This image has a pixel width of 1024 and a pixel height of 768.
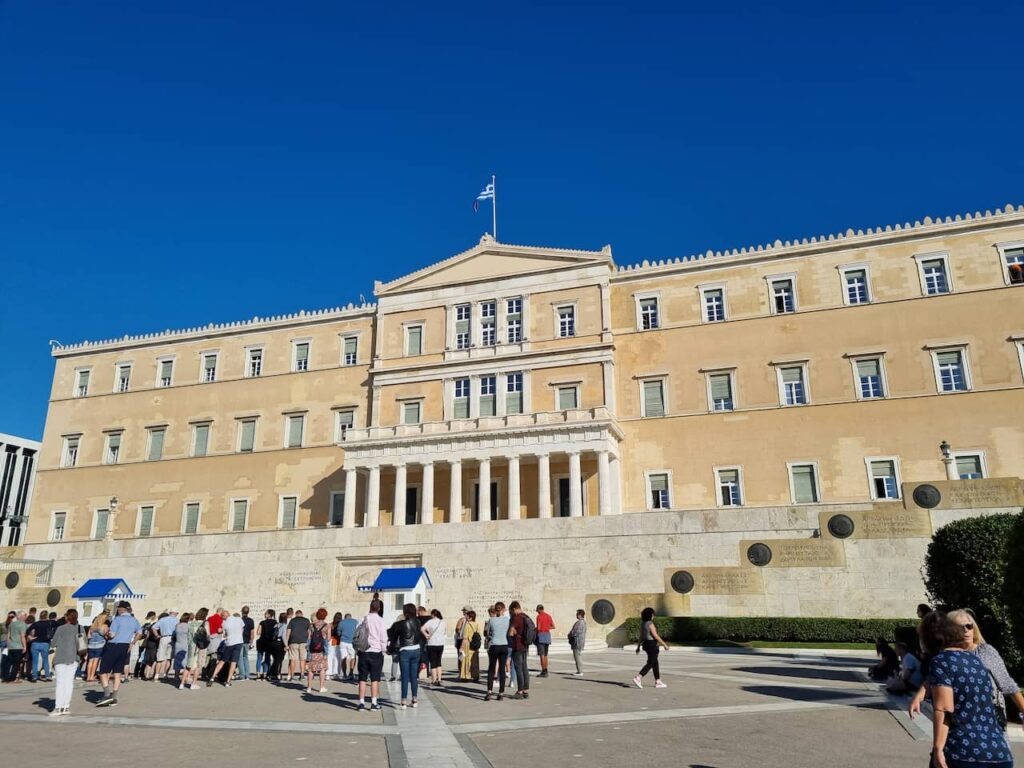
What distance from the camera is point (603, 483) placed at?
3862 cm

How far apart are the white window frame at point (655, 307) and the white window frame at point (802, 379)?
21.7 feet

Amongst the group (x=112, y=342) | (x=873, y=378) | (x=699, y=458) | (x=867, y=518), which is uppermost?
(x=112, y=342)

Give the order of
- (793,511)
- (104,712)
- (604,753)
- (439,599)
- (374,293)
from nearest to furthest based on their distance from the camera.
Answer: (604,753) < (104,712) < (793,511) < (439,599) < (374,293)

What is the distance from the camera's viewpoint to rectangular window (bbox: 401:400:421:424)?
149ft

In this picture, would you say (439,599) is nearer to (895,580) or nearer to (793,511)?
(793,511)

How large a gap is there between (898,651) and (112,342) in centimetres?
5434

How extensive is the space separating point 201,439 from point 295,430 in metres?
7.04

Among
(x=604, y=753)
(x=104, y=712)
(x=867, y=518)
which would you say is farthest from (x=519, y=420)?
(x=604, y=753)

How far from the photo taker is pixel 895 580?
91.5 feet

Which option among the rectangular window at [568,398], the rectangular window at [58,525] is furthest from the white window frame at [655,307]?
the rectangular window at [58,525]

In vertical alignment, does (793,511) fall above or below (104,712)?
above

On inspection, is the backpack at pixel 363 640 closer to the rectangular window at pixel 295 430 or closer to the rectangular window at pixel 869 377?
the rectangular window at pixel 869 377

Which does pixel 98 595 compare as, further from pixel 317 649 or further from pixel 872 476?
pixel 872 476

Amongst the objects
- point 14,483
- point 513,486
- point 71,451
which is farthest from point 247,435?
point 14,483
